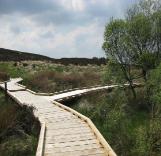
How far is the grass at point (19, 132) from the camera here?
1616cm

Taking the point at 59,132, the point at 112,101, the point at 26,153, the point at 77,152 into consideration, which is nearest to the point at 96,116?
the point at 112,101

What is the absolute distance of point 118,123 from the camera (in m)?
19.1

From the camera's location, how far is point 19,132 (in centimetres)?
1822

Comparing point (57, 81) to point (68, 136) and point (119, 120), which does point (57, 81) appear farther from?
point (68, 136)

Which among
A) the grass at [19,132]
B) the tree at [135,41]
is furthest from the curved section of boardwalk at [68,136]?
the tree at [135,41]

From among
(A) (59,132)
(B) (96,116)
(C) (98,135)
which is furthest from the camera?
(B) (96,116)

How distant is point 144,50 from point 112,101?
5877mm

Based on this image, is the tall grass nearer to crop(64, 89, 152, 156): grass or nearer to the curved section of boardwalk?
crop(64, 89, 152, 156): grass

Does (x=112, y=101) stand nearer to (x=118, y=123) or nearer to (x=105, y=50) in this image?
(x=105, y=50)

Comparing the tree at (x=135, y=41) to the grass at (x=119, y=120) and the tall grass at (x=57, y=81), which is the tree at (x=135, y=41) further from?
the tall grass at (x=57, y=81)

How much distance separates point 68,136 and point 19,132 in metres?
2.94

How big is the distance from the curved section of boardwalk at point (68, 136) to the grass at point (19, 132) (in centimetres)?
57

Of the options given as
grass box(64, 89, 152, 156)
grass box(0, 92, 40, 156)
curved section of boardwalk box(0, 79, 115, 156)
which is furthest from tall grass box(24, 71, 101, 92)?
grass box(0, 92, 40, 156)

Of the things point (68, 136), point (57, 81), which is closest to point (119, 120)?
point (68, 136)
